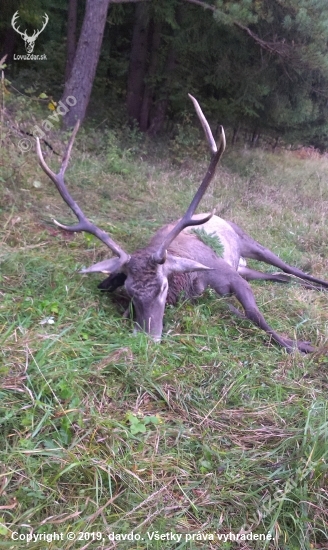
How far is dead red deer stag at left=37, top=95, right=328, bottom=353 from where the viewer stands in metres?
4.02

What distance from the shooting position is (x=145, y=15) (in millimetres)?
10562

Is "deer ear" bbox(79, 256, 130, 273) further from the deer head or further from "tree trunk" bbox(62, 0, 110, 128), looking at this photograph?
"tree trunk" bbox(62, 0, 110, 128)

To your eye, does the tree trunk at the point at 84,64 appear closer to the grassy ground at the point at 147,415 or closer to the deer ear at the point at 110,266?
the grassy ground at the point at 147,415

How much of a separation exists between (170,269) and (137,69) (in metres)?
8.86

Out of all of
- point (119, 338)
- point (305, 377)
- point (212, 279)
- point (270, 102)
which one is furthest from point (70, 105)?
point (305, 377)

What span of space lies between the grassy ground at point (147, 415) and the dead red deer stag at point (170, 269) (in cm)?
15

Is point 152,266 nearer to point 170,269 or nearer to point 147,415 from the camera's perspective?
point 170,269

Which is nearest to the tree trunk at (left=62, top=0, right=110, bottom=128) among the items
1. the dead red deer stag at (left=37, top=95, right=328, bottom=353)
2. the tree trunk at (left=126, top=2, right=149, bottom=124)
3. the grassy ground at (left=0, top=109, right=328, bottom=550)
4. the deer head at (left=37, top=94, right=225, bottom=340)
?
the tree trunk at (left=126, top=2, right=149, bottom=124)

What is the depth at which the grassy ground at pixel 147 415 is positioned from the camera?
2297 mm

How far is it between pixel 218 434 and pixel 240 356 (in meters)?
0.91

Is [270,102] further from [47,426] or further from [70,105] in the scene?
[47,426]

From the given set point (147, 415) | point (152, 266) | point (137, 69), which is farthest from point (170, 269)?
point (137, 69)

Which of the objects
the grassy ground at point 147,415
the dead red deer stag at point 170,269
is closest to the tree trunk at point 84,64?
the grassy ground at point 147,415

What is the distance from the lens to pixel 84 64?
8.99 metres
